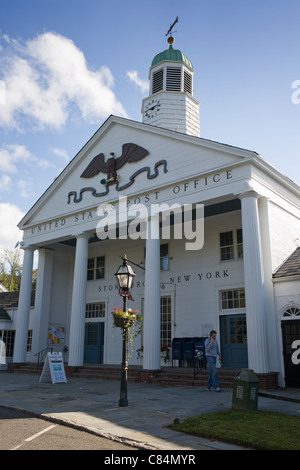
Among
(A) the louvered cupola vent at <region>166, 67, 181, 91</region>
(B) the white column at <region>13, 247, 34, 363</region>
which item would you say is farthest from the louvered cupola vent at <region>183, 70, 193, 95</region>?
(B) the white column at <region>13, 247, 34, 363</region>

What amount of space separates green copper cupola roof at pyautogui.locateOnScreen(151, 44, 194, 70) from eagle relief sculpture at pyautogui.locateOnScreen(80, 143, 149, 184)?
9177mm

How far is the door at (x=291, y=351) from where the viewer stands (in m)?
13.6

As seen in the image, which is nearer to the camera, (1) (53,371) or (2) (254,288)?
(2) (254,288)

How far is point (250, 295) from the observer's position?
13820 mm

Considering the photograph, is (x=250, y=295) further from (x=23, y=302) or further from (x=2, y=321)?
(x=2, y=321)

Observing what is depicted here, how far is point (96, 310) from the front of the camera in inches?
934

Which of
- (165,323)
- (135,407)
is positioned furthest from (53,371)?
(135,407)

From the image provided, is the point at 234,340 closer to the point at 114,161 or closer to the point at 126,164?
the point at 126,164

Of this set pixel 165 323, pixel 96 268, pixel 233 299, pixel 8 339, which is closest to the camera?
pixel 233 299

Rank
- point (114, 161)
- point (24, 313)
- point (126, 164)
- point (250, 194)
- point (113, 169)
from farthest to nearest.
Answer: point (24, 313), point (114, 161), point (113, 169), point (126, 164), point (250, 194)

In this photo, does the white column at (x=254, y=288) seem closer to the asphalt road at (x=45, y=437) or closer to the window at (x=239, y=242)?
the window at (x=239, y=242)

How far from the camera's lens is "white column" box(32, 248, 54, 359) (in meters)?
23.1

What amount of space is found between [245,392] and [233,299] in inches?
363
